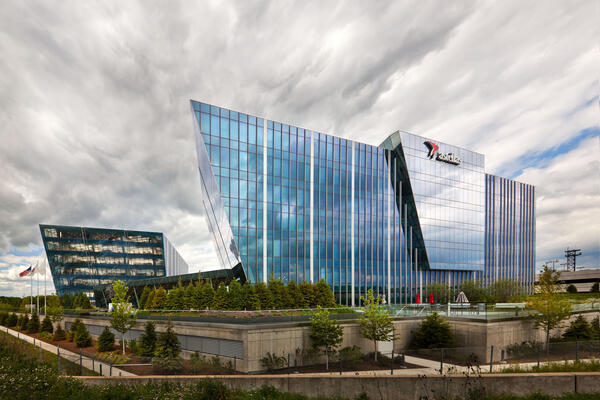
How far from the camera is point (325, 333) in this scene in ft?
72.8

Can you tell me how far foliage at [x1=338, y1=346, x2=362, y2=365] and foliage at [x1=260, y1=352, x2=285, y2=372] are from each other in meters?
3.82

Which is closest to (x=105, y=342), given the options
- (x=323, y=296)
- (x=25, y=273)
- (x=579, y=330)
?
(x=323, y=296)

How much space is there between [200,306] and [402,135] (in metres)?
42.8

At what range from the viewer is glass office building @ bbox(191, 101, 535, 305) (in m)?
45.4

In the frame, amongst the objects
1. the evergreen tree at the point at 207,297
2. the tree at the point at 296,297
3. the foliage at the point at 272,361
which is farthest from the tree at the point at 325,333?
the evergreen tree at the point at 207,297

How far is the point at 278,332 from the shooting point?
21.6 meters

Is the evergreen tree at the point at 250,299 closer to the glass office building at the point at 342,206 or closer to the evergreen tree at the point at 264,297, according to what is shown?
the evergreen tree at the point at 264,297

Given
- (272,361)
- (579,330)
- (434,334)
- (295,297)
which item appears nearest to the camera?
(272,361)

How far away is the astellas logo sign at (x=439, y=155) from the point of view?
62750 millimetres

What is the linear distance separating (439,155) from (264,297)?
148 ft

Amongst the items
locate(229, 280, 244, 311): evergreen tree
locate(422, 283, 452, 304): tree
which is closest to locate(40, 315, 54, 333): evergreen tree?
locate(229, 280, 244, 311): evergreen tree

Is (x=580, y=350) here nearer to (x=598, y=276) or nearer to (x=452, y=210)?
(x=452, y=210)

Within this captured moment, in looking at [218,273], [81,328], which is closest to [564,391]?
[81,328]

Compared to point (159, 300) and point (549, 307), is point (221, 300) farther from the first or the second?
point (549, 307)
